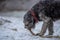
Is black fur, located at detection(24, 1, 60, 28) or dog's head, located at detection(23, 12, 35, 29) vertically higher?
black fur, located at detection(24, 1, 60, 28)

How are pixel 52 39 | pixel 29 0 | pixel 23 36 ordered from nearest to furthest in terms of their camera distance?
pixel 52 39 < pixel 23 36 < pixel 29 0

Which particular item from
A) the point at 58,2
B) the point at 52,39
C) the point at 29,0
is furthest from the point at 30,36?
the point at 29,0

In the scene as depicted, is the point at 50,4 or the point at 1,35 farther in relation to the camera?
the point at 1,35

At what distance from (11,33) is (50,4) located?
5.48 ft

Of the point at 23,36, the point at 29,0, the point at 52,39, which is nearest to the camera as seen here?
the point at 52,39

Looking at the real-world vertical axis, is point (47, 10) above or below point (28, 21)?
above

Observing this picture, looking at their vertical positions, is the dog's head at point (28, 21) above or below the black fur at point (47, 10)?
below

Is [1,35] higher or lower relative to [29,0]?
lower

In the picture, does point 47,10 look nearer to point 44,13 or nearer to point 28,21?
point 44,13

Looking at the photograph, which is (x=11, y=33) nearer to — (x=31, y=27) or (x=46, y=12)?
(x=31, y=27)

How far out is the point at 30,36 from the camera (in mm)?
6652

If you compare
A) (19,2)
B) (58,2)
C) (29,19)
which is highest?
(19,2)

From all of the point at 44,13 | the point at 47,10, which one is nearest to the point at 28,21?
the point at 44,13

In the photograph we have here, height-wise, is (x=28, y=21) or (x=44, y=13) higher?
(x=44, y=13)
